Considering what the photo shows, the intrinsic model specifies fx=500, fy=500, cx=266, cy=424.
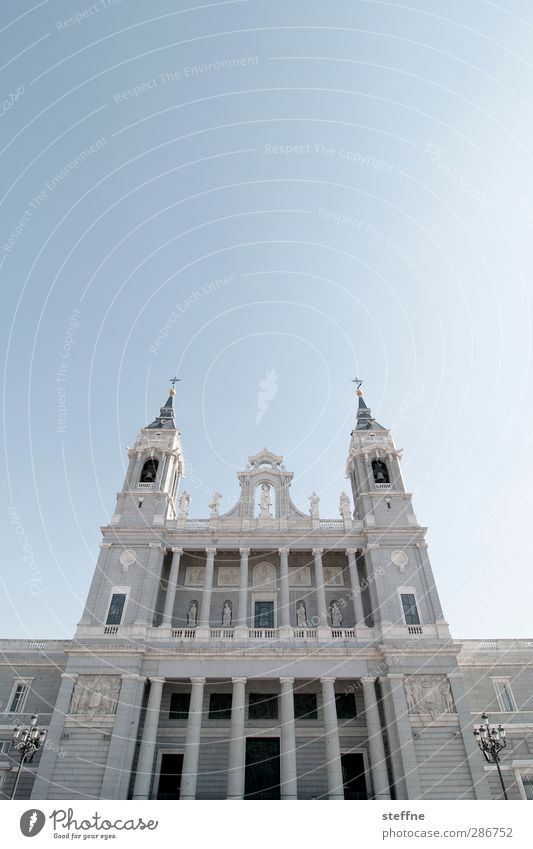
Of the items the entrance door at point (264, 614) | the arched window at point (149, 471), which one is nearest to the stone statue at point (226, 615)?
the entrance door at point (264, 614)

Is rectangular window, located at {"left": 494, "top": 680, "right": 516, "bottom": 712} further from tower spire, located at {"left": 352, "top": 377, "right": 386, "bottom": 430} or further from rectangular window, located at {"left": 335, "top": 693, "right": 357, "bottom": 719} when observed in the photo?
tower spire, located at {"left": 352, "top": 377, "right": 386, "bottom": 430}

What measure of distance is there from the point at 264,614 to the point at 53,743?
13.3 metres

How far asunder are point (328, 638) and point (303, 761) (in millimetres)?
6527

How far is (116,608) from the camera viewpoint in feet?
100

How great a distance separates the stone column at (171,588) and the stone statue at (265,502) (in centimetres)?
Result: 633

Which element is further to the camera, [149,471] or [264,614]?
[149,471]

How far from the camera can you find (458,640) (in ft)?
104

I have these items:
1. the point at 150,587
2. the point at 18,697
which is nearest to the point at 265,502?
the point at 150,587

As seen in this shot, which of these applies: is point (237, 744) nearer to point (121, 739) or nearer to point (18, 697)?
point (121, 739)

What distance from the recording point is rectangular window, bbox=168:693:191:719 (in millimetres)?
28812

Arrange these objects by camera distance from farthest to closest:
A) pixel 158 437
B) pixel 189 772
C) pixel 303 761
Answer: pixel 158 437, pixel 303 761, pixel 189 772

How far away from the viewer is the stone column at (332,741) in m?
25.0
